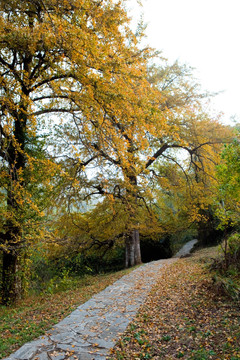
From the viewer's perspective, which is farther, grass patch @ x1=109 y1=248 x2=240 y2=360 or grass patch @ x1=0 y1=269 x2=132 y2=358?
grass patch @ x1=0 y1=269 x2=132 y2=358

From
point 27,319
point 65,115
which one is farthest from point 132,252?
point 27,319

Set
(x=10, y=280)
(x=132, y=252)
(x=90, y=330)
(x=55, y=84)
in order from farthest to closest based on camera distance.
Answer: (x=132, y=252) → (x=10, y=280) → (x=55, y=84) → (x=90, y=330)

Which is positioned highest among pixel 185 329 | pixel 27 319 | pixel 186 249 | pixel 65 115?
pixel 65 115

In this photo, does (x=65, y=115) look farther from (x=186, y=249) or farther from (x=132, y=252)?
(x=186, y=249)

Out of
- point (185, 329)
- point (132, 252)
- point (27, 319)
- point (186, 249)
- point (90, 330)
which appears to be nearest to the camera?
point (185, 329)

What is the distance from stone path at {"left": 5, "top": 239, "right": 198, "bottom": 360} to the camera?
352 centimetres

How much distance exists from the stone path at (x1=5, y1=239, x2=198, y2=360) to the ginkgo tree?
6.67 feet

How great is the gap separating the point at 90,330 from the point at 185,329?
1601mm

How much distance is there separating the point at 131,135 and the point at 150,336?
426cm

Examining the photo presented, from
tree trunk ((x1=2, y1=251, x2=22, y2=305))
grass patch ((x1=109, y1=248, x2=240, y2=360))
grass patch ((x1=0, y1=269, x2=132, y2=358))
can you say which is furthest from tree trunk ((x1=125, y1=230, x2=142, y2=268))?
grass patch ((x1=109, y1=248, x2=240, y2=360))

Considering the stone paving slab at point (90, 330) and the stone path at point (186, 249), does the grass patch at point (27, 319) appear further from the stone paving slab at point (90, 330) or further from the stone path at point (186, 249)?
the stone path at point (186, 249)

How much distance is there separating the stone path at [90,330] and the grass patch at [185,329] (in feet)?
0.77

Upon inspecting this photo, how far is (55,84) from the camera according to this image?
5758mm

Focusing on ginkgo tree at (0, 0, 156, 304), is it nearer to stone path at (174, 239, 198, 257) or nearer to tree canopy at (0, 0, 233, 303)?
tree canopy at (0, 0, 233, 303)
